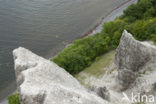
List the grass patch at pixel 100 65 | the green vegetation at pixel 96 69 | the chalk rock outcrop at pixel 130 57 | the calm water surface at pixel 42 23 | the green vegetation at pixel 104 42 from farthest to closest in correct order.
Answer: the calm water surface at pixel 42 23 < the green vegetation at pixel 104 42 < the grass patch at pixel 100 65 < the green vegetation at pixel 96 69 < the chalk rock outcrop at pixel 130 57

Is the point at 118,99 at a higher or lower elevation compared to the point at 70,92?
lower

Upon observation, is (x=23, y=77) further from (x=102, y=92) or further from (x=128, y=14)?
(x=128, y=14)

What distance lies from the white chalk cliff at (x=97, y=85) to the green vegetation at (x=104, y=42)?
1056 centimetres

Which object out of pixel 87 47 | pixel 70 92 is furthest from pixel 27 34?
pixel 70 92

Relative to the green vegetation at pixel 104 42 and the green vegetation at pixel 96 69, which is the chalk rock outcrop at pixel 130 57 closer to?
the green vegetation at pixel 96 69

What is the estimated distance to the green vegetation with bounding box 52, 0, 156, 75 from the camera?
29500 mm

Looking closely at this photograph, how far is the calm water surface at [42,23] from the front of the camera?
37750 mm

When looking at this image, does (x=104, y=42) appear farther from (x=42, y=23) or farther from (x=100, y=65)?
(x=42, y=23)

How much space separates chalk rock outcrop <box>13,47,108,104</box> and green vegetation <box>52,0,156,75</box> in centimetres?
1747

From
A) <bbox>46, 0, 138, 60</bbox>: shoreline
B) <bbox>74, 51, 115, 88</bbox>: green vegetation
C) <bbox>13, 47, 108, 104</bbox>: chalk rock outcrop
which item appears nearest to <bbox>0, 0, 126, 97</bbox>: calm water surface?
<bbox>46, 0, 138, 60</bbox>: shoreline

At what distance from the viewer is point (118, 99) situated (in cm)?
1620

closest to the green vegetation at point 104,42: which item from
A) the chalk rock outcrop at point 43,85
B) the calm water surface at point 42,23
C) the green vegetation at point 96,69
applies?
the green vegetation at point 96,69

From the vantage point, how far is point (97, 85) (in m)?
17.6

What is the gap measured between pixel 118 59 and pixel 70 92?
30.9 ft
